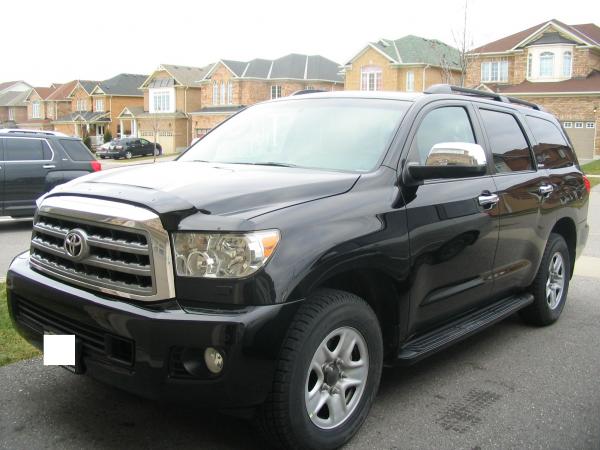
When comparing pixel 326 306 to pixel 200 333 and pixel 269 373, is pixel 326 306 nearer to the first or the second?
pixel 269 373

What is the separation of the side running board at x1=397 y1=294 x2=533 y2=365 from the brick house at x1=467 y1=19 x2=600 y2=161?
129 feet

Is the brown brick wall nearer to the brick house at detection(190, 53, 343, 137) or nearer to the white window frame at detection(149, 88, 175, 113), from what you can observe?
the brick house at detection(190, 53, 343, 137)

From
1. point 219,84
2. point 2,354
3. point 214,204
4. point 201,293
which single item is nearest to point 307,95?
point 214,204

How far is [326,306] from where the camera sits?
10.5 feet

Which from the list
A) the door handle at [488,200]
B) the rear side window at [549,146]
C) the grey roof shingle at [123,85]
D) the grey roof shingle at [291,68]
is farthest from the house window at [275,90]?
the door handle at [488,200]

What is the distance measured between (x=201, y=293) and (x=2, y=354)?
2424 millimetres

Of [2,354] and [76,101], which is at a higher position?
[76,101]

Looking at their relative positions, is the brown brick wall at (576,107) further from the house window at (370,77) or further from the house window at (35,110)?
the house window at (35,110)

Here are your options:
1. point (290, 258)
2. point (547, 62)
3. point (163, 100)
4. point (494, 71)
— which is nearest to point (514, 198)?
point (290, 258)

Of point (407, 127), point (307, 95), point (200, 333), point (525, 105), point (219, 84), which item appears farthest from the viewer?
point (219, 84)

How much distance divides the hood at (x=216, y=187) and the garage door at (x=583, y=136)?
41619mm

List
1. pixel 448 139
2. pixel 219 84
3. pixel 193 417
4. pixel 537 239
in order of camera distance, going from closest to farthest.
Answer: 1. pixel 193 417
2. pixel 448 139
3. pixel 537 239
4. pixel 219 84

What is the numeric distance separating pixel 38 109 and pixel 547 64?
6898cm

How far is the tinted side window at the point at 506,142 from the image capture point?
→ 4902 millimetres
